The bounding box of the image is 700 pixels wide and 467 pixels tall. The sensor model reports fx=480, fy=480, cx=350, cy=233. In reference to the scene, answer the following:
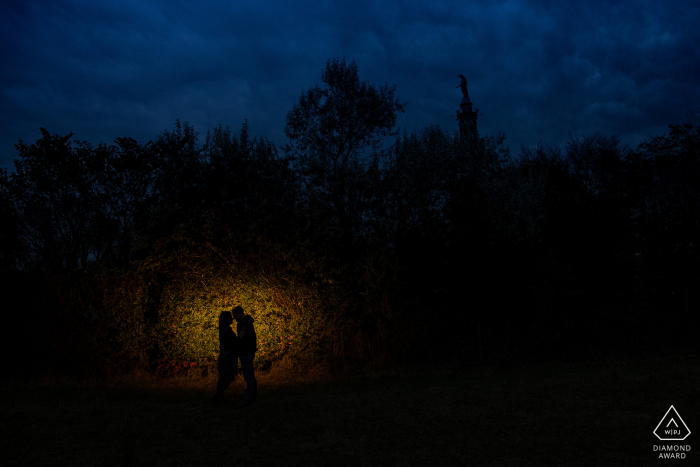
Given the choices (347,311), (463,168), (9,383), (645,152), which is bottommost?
(9,383)

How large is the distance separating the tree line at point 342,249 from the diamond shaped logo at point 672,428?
5400 mm

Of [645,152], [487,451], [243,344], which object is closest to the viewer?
[487,451]

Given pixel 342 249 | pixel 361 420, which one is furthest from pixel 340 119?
pixel 361 420

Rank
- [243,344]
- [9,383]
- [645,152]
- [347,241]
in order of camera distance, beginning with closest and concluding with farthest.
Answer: [243,344]
[9,383]
[347,241]
[645,152]

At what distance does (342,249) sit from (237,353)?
513 centimetres

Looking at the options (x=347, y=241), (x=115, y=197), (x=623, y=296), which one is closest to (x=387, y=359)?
(x=347, y=241)

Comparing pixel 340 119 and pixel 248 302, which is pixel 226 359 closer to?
pixel 248 302

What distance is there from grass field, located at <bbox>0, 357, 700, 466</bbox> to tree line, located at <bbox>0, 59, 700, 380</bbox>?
1346mm

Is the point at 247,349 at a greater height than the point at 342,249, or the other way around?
the point at 342,249

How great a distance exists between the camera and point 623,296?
13.9 metres

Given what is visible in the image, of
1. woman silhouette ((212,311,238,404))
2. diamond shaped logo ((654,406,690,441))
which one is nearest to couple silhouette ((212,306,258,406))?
woman silhouette ((212,311,238,404))

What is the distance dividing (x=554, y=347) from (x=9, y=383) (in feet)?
40.4

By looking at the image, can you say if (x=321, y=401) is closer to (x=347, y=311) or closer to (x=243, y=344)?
(x=243, y=344)

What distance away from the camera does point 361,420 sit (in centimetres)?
686
